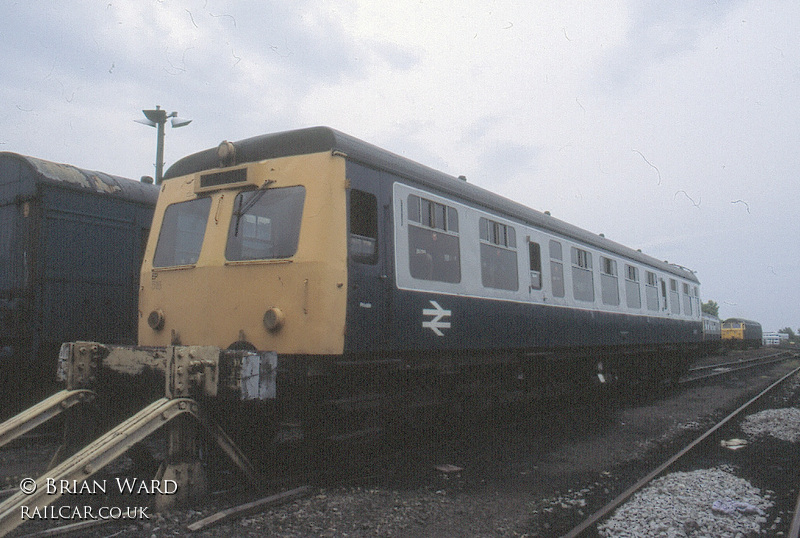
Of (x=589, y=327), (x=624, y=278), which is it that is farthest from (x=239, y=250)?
(x=624, y=278)

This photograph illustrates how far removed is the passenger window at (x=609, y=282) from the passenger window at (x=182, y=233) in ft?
22.3

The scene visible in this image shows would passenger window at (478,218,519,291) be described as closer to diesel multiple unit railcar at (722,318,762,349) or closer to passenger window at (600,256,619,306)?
passenger window at (600,256,619,306)

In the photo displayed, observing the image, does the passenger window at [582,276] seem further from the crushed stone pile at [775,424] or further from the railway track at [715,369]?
the railway track at [715,369]

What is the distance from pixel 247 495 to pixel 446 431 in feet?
10.1

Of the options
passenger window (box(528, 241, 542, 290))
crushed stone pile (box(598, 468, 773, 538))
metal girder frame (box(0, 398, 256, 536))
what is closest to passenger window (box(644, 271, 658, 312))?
passenger window (box(528, 241, 542, 290))

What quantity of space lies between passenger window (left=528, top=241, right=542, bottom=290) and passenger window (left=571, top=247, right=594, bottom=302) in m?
1.14

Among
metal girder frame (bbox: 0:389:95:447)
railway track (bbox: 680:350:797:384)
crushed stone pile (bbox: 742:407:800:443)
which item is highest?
metal girder frame (bbox: 0:389:95:447)

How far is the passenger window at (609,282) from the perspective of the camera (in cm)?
1002

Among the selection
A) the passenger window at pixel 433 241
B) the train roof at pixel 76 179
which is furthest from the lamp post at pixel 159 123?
the passenger window at pixel 433 241

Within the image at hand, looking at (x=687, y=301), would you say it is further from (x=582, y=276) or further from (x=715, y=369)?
(x=582, y=276)

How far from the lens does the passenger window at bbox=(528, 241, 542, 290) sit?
25.6ft

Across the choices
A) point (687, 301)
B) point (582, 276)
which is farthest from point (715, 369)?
point (582, 276)

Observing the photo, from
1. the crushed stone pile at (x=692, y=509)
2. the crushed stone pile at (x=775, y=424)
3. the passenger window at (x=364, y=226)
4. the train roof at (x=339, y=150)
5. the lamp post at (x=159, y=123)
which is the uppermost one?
the lamp post at (x=159, y=123)

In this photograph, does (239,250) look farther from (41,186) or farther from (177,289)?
(41,186)
